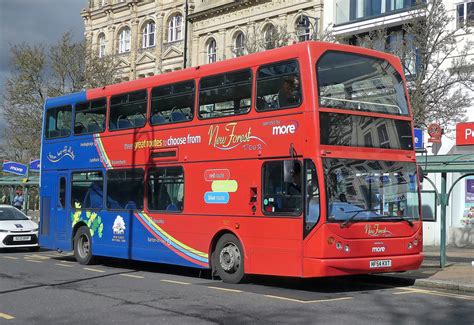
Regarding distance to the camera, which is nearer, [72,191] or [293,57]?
[293,57]

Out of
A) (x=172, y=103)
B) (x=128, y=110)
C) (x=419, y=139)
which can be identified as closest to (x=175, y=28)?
(x=419, y=139)

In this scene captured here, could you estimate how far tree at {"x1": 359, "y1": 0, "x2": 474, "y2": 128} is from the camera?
1952 cm

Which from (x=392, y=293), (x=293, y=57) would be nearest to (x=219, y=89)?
(x=293, y=57)

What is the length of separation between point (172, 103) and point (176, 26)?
3021 cm

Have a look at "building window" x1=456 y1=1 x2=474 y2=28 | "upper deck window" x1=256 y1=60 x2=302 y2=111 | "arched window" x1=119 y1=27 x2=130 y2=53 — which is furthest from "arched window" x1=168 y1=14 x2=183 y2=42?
"upper deck window" x1=256 y1=60 x2=302 y2=111

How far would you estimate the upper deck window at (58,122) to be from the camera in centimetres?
1752

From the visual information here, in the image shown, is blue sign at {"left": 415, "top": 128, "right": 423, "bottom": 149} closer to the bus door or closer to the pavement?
the pavement

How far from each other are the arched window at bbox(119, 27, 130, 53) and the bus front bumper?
126ft

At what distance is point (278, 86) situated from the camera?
38.7ft

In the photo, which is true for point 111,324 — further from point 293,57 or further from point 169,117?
point 169,117

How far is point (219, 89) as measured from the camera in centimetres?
1303

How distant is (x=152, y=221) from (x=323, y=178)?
5.09 meters

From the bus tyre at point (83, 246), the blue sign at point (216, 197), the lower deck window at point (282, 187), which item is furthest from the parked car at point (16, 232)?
the lower deck window at point (282, 187)

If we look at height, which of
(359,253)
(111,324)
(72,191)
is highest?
(72,191)
